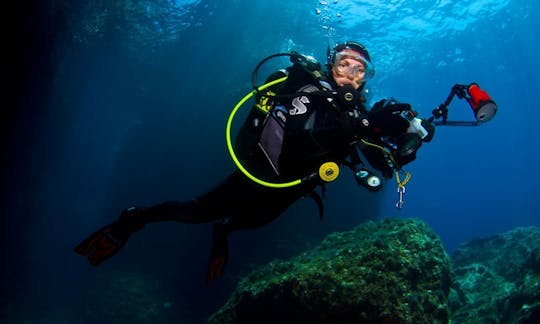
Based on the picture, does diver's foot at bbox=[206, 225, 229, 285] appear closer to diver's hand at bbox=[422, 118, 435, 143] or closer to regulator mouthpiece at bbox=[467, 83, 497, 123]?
diver's hand at bbox=[422, 118, 435, 143]

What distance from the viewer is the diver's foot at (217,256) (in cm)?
473

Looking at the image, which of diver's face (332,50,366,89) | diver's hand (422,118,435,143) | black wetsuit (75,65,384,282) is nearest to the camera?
diver's hand (422,118,435,143)

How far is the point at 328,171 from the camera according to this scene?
359 centimetres

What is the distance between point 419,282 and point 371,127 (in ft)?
16.5

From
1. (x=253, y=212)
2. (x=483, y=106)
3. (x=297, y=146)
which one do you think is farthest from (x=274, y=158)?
(x=483, y=106)

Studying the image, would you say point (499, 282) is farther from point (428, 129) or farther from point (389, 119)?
point (389, 119)

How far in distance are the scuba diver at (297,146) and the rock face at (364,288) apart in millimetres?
2492

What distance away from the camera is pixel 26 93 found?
14367mm

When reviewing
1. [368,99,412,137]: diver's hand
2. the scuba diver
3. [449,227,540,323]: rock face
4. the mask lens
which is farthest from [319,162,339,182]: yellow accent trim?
[449,227,540,323]: rock face

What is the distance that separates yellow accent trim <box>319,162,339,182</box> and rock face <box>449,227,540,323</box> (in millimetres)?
7083

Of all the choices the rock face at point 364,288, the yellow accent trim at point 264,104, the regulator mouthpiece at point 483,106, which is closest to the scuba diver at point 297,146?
the yellow accent trim at point 264,104

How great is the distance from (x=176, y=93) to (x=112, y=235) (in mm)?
30667

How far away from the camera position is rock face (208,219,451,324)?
6066mm

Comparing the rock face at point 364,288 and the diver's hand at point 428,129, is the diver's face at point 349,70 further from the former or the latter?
the rock face at point 364,288
